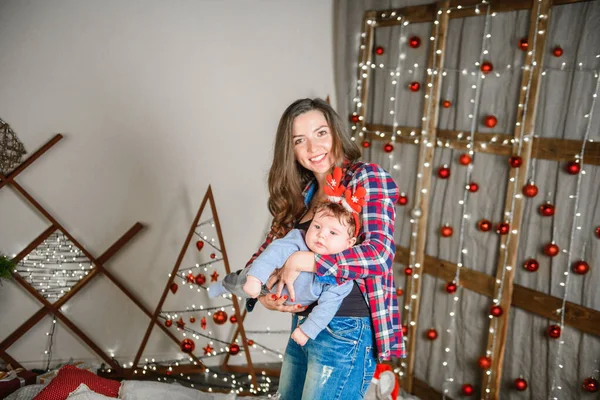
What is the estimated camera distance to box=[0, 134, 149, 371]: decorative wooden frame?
123 inches

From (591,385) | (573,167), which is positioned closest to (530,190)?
(573,167)

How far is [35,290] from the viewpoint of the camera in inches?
126

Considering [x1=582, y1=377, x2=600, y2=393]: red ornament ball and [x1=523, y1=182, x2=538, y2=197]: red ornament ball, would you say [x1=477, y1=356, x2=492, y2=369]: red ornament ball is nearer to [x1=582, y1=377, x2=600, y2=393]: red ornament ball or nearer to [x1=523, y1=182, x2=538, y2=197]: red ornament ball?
Result: [x1=582, y1=377, x2=600, y2=393]: red ornament ball

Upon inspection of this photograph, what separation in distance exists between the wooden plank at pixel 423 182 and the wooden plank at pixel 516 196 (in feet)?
1.73

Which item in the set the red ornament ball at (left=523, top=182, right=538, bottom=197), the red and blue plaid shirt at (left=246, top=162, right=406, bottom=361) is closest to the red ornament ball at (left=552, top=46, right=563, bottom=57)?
the red ornament ball at (left=523, top=182, right=538, bottom=197)

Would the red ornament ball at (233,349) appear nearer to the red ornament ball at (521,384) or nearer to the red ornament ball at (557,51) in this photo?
the red ornament ball at (521,384)

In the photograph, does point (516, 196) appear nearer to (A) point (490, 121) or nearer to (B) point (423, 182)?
(A) point (490, 121)

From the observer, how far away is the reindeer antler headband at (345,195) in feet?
5.23

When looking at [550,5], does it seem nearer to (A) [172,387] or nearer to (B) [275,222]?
(B) [275,222]

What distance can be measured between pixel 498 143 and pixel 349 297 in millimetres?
1476

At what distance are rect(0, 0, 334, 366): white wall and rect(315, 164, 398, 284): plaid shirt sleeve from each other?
6.66 ft

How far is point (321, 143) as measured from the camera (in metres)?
1.81

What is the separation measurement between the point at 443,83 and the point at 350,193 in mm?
1670

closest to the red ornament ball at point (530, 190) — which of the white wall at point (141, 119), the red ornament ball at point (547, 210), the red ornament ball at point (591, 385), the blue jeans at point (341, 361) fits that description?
the red ornament ball at point (547, 210)
